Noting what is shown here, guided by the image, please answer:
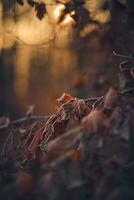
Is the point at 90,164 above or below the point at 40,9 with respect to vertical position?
below

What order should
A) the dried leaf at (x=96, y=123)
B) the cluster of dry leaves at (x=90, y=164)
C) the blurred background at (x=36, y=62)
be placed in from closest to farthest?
the cluster of dry leaves at (x=90, y=164), the dried leaf at (x=96, y=123), the blurred background at (x=36, y=62)

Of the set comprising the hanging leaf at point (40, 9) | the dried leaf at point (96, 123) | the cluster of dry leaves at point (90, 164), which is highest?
the hanging leaf at point (40, 9)

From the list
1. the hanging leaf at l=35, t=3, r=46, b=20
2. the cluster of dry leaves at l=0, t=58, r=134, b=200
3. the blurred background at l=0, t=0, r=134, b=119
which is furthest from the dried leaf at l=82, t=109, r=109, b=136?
the blurred background at l=0, t=0, r=134, b=119

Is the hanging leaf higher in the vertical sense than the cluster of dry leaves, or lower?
higher

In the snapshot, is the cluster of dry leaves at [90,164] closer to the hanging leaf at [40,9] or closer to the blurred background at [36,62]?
the hanging leaf at [40,9]

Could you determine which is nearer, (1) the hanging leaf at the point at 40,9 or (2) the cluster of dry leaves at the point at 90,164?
(2) the cluster of dry leaves at the point at 90,164

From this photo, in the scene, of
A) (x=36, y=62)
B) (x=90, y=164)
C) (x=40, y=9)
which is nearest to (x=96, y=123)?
(x=90, y=164)

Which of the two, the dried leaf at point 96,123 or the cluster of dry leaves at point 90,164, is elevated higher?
the dried leaf at point 96,123

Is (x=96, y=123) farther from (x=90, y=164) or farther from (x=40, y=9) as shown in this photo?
(x=40, y=9)

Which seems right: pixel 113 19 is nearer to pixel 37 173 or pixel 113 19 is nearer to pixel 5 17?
pixel 37 173

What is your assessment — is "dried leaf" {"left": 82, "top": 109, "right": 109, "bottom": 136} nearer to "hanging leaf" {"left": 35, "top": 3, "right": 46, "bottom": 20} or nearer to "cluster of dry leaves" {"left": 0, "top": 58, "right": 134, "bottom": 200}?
"cluster of dry leaves" {"left": 0, "top": 58, "right": 134, "bottom": 200}

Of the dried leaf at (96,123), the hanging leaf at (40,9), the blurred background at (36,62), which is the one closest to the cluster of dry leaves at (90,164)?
the dried leaf at (96,123)
